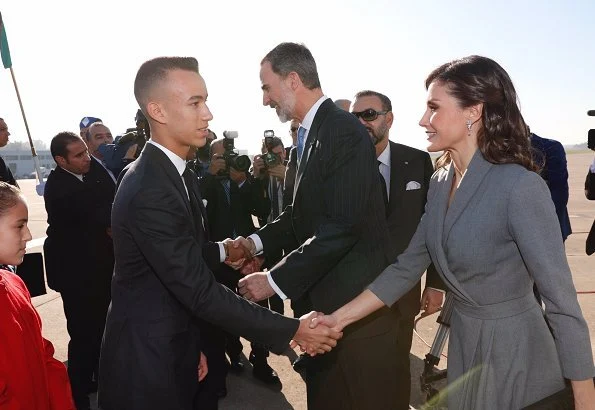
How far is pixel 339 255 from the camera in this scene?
8.07ft

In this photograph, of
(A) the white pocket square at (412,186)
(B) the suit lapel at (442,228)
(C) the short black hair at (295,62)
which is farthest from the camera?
Answer: (A) the white pocket square at (412,186)

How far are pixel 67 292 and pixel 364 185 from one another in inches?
120

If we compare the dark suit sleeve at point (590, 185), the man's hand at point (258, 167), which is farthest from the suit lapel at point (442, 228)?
the man's hand at point (258, 167)

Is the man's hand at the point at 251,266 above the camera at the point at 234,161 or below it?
below

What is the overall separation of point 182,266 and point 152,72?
3.04 ft

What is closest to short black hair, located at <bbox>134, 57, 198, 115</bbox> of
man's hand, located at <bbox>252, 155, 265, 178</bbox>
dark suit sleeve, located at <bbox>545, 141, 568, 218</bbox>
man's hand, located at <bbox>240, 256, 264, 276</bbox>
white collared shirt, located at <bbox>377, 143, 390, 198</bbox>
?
man's hand, located at <bbox>240, 256, 264, 276</bbox>

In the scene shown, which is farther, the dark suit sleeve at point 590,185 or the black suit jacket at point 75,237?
the dark suit sleeve at point 590,185

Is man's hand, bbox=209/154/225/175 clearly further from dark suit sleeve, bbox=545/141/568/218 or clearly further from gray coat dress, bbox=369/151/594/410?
gray coat dress, bbox=369/151/594/410

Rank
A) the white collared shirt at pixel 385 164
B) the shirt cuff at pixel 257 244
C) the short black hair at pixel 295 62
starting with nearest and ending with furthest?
the short black hair at pixel 295 62, the shirt cuff at pixel 257 244, the white collared shirt at pixel 385 164

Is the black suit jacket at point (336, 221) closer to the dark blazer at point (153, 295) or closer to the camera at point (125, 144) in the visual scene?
the dark blazer at point (153, 295)

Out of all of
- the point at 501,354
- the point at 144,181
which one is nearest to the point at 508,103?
the point at 501,354

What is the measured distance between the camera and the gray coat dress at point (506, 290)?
1669mm

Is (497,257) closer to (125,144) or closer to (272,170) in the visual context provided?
(272,170)

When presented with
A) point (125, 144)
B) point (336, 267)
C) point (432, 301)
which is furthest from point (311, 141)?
point (125, 144)
